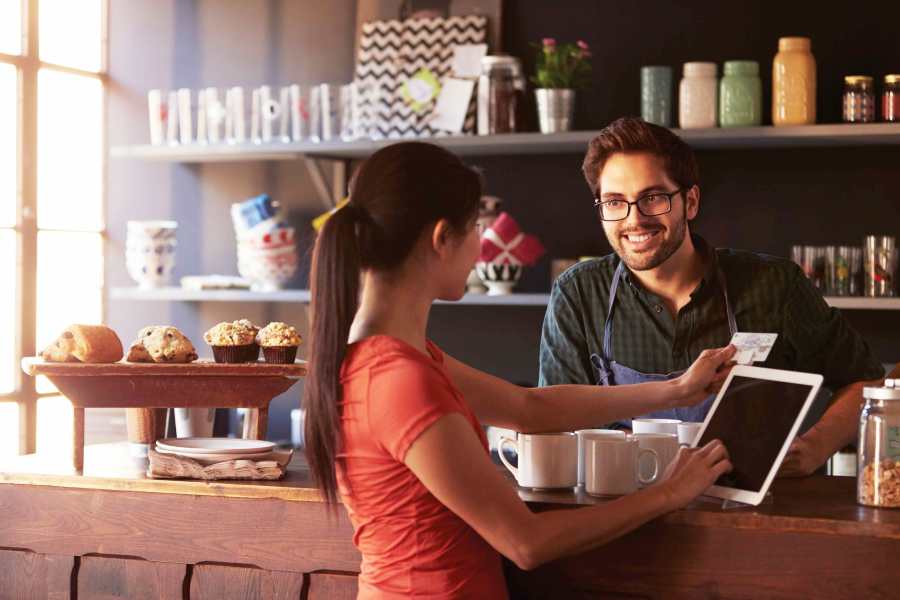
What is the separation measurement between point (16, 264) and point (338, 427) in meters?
2.80

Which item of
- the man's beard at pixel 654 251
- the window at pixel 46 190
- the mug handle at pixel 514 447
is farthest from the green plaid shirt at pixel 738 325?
the window at pixel 46 190

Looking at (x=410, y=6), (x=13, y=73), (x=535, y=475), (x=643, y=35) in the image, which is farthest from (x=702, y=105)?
(x=13, y=73)

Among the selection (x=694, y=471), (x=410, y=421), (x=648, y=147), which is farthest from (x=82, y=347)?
(x=648, y=147)

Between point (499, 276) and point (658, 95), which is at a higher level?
point (658, 95)

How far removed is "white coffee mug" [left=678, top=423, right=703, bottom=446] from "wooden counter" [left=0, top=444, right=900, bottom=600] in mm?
152

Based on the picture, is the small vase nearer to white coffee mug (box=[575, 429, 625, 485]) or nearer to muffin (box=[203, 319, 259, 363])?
muffin (box=[203, 319, 259, 363])

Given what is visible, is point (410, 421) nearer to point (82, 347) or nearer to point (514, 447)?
point (514, 447)

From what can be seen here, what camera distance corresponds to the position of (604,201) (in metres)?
2.39

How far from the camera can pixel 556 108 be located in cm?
364

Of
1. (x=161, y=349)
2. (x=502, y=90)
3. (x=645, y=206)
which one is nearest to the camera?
(x=161, y=349)

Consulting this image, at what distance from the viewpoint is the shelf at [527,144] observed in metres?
3.38

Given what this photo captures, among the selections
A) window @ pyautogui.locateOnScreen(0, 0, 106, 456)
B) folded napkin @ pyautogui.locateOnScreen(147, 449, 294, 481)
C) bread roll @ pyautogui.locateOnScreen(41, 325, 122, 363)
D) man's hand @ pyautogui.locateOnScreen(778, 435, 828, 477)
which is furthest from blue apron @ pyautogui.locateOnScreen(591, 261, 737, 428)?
window @ pyautogui.locateOnScreen(0, 0, 106, 456)

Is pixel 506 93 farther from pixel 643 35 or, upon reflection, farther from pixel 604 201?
pixel 604 201

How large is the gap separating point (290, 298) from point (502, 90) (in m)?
0.96
